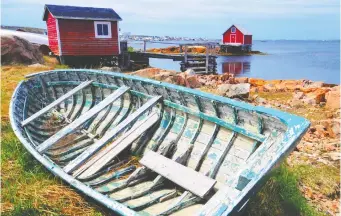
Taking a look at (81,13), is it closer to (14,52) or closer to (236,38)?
(14,52)

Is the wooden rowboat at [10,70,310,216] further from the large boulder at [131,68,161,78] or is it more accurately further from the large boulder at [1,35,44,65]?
the large boulder at [1,35,44,65]

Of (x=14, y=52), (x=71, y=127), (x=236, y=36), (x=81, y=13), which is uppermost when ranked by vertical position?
(x=81, y=13)

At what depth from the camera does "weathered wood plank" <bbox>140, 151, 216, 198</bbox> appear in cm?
339

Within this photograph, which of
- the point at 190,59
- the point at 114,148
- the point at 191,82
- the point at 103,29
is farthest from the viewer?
the point at 190,59

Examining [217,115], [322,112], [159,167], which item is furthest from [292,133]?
[322,112]

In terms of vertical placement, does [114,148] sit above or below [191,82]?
above

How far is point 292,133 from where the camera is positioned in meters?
2.65

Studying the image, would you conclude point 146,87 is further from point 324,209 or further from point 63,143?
point 324,209

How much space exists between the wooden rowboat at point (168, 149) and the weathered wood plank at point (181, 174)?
0.01m

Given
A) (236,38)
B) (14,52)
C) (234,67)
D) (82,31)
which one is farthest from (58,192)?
(236,38)

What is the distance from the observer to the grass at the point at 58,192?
12.1ft

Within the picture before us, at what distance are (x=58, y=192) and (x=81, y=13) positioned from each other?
1651 centimetres

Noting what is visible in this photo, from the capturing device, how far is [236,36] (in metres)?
50.7

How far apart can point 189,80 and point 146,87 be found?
363 inches
